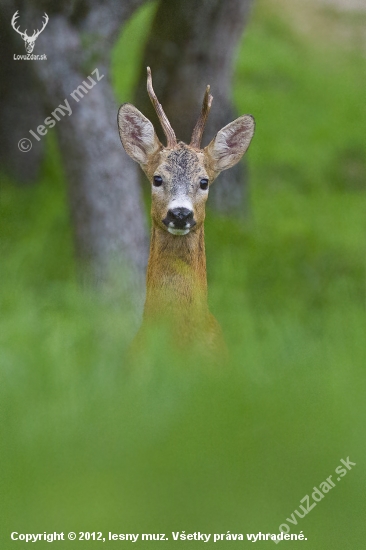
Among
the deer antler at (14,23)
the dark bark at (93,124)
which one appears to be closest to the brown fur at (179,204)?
the dark bark at (93,124)

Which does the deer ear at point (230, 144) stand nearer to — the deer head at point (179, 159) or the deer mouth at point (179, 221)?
the deer head at point (179, 159)

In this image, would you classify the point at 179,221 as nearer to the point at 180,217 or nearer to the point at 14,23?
the point at 180,217

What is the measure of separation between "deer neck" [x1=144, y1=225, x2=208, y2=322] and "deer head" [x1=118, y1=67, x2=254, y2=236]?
0.10 m

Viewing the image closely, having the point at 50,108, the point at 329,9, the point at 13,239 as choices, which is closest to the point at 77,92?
the point at 50,108

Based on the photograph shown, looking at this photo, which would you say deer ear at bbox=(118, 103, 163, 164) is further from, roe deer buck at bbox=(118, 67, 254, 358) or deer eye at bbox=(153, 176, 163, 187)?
deer eye at bbox=(153, 176, 163, 187)

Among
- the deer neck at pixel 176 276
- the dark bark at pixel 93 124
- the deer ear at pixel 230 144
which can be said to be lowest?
the deer neck at pixel 176 276

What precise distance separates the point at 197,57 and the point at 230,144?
1779 millimetres

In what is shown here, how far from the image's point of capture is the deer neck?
518cm

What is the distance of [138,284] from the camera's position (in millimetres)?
6250

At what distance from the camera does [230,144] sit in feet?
17.6

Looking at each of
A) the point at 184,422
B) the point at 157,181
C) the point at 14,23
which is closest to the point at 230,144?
the point at 157,181

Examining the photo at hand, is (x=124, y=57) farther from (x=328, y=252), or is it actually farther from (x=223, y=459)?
(x=223, y=459)

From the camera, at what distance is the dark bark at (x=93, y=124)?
6.47 m

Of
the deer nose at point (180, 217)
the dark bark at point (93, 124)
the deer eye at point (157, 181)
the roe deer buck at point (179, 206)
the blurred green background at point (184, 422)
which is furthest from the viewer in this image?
the dark bark at point (93, 124)
